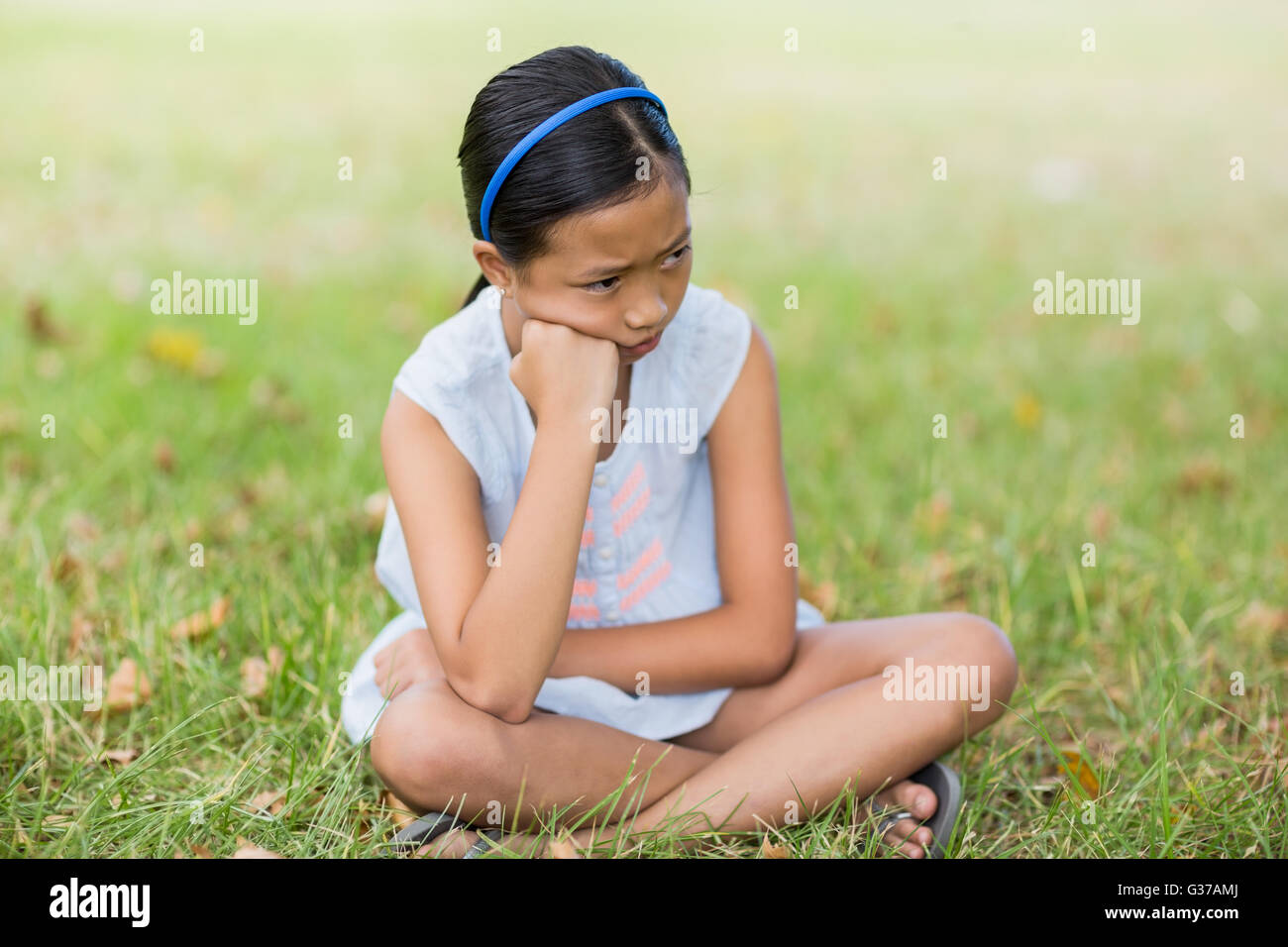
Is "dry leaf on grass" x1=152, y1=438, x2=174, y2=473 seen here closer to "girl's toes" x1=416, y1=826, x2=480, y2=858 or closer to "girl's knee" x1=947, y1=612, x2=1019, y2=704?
"girl's toes" x1=416, y1=826, x2=480, y2=858

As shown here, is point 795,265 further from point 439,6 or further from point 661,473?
point 439,6

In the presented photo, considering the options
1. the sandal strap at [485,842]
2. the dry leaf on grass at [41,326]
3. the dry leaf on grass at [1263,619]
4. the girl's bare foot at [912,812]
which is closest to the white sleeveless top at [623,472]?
the sandal strap at [485,842]

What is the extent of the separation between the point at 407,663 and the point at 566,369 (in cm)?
62

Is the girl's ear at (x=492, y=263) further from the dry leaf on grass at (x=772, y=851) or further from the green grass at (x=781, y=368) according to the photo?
the dry leaf on grass at (x=772, y=851)

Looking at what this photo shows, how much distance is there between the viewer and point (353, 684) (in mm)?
2379

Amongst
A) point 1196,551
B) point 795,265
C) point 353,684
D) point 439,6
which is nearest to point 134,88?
point 439,6

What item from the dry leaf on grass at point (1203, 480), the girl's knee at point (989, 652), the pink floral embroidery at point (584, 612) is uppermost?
the pink floral embroidery at point (584, 612)

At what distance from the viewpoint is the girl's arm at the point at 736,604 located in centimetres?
224

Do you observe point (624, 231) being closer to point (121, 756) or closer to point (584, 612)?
point (584, 612)

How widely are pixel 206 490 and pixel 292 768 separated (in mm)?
1369

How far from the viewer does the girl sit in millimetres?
1949

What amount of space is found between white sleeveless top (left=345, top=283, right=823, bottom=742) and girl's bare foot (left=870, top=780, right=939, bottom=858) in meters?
0.36

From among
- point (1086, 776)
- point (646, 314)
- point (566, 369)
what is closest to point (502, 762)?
point (566, 369)
